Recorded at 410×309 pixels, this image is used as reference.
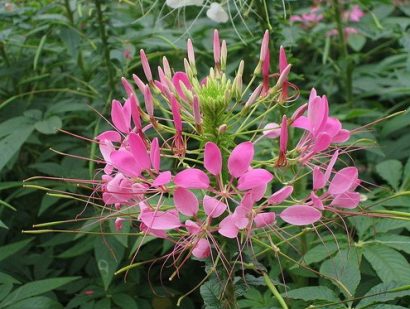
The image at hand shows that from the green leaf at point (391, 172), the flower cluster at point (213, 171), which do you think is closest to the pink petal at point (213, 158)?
the flower cluster at point (213, 171)

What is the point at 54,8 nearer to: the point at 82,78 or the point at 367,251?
the point at 82,78

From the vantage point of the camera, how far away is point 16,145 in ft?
4.62

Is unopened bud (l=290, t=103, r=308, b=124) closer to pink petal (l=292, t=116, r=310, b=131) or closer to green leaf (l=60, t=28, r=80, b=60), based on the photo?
pink petal (l=292, t=116, r=310, b=131)

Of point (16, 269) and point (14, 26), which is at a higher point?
point (14, 26)

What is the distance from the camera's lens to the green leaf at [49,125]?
1470 mm

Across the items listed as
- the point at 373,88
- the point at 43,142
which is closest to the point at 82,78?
the point at 43,142

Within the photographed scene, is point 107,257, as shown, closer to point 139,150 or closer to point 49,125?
point 49,125

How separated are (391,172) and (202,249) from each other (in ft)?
2.22

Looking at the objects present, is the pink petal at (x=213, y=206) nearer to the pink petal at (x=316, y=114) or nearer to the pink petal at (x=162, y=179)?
the pink petal at (x=162, y=179)

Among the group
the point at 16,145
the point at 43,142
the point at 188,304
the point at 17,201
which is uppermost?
the point at 16,145

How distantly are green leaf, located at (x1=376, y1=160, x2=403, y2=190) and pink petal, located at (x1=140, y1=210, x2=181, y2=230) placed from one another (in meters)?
0.68

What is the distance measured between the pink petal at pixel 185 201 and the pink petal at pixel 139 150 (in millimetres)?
61

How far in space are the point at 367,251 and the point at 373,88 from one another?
92 centimetres

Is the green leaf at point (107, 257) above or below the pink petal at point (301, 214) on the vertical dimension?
below
